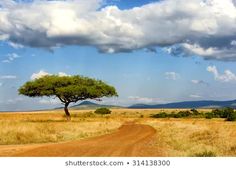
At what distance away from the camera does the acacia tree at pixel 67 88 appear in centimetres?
7106

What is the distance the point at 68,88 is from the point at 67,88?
0.47 feet

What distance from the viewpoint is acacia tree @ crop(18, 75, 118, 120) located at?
71.1 meters

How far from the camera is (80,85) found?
240ft

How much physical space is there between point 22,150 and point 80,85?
1928 inches

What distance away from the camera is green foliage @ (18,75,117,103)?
7106 cm

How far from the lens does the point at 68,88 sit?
231 ft

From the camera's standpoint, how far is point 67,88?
2773 inches

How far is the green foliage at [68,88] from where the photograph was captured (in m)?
71.1
